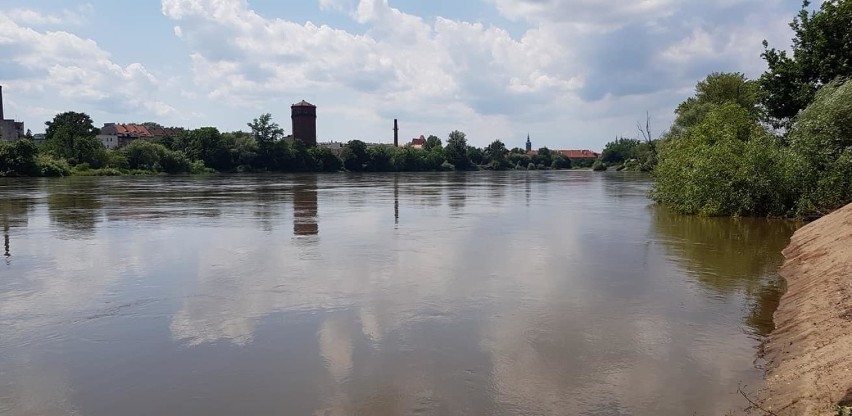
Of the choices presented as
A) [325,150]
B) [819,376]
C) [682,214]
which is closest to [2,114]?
[325,150]

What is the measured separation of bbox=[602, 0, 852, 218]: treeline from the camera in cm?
2278

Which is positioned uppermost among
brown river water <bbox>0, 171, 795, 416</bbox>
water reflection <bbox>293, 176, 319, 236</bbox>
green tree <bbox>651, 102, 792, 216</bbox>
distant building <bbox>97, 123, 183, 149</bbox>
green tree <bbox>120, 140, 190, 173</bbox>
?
distant building <bbox>97, 123, 183, 149</bbox>

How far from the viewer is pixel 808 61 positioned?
31453 mm

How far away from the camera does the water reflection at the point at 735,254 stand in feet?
42.1

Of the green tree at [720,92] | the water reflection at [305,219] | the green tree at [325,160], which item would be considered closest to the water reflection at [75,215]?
the water reflection at [305,219]

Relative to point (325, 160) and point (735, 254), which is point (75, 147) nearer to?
point (325, 160)

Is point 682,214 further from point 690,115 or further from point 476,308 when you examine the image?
point 690,115

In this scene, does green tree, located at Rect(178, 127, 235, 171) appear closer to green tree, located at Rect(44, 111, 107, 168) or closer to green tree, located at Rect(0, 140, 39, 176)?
green tree, located at Rect(44, 111, 107, 168)

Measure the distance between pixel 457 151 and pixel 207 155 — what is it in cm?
8111

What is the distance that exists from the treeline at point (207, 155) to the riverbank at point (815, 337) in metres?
97.9

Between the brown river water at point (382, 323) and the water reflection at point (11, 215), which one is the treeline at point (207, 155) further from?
the brown river water at point (382, 323)

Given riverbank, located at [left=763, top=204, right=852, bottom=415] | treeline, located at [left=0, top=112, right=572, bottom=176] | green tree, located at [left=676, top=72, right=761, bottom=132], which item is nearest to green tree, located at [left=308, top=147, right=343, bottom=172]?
treeline, located at [left=0, top=112, right=572, bottom=176]

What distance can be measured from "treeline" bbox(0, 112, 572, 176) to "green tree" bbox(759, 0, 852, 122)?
303 ft

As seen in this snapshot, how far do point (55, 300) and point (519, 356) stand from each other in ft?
31.2
